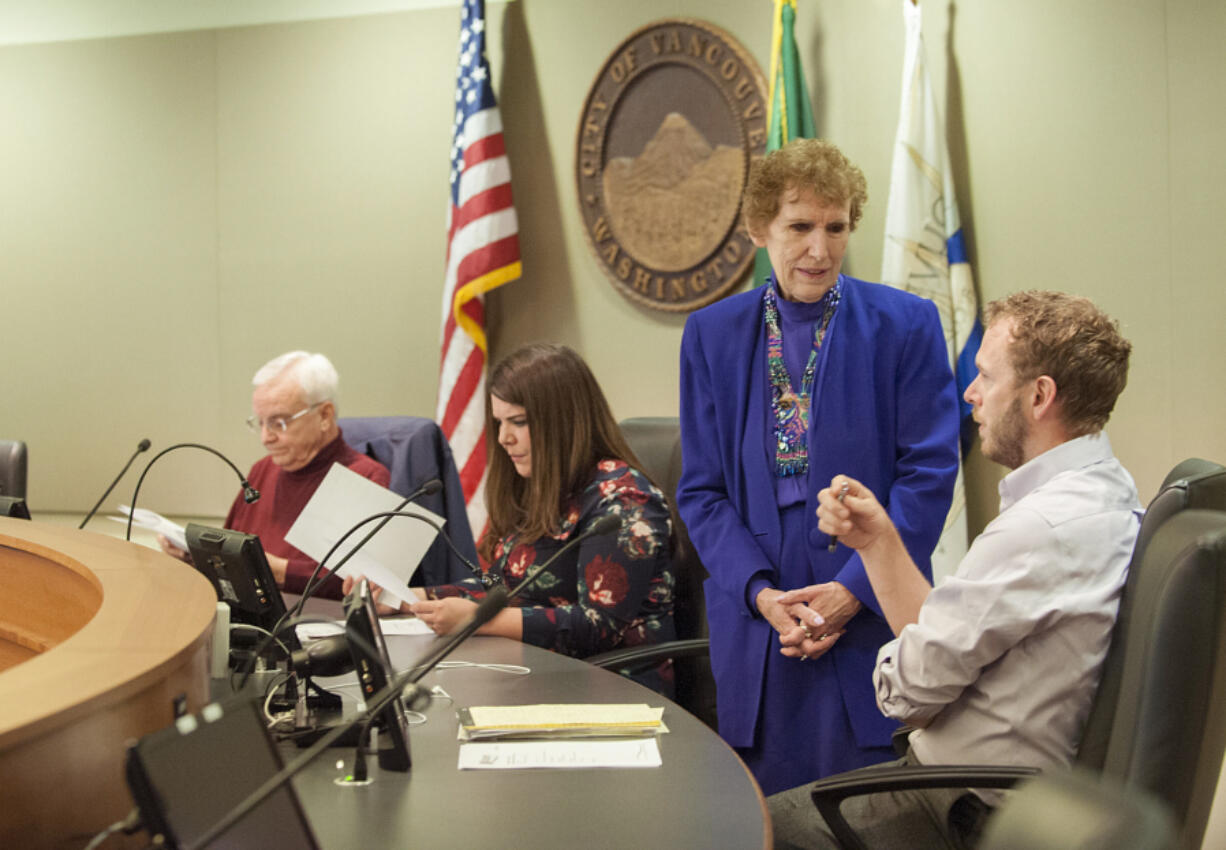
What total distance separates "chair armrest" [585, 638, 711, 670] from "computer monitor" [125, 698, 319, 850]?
1.16 metres

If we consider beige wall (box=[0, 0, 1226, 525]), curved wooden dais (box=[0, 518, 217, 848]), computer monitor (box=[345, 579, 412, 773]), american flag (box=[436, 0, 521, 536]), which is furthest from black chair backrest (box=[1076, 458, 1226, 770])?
american flag (box=[436, 0, 521, 536])

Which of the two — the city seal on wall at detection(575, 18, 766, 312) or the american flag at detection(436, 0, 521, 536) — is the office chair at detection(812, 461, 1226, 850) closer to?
the city seal on wall at detection(575, 18, 766, 312)

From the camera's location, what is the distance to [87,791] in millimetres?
1034

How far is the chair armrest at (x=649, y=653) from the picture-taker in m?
2.29

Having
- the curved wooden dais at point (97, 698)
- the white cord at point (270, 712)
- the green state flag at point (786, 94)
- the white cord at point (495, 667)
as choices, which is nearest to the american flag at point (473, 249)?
the green state flag at point (786, 94)

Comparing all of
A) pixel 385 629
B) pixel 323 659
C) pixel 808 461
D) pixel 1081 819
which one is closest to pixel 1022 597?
pixel 808 461

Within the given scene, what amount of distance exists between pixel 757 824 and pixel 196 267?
402 centimetres

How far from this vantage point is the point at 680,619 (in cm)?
260

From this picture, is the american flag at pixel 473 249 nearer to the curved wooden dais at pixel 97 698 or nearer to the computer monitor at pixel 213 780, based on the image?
the curved wooden dais at pixel 97 698

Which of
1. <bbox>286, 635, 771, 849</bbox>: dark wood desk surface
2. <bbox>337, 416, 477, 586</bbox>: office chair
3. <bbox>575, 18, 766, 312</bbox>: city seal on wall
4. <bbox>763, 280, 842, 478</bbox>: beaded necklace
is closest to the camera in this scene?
<bbox>286, 635, 771, 849</bbox>: dark wood desk surface

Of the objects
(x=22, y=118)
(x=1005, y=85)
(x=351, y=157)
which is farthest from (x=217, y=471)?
(x=1005, y=85)

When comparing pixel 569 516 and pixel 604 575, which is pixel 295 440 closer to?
pixel 569 516

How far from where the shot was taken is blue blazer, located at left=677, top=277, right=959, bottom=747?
213 centimetres

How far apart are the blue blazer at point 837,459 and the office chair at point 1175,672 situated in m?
0.63
